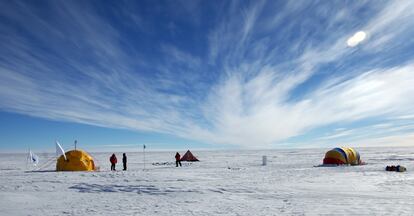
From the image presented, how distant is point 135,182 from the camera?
1844 centimetres

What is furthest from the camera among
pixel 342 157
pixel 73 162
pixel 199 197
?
pixel 342 157

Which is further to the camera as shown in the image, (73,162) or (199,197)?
(73,162)

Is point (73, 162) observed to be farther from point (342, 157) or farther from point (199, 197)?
point (342, 157)

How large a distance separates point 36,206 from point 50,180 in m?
7.00

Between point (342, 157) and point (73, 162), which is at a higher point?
point (73, 162)

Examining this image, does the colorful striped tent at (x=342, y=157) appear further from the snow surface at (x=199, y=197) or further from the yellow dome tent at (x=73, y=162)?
the yellow dome tent at (x=73, y=162)

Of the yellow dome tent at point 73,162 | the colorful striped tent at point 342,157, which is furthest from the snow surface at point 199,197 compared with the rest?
the colorful striped tent at point 342,157

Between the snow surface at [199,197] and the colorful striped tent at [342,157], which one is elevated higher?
the colorful striped tent at [342,157]

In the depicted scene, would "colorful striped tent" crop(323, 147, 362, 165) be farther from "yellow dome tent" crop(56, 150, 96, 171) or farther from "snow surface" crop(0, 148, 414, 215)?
"yellow dome tent" crop(56, 150, 96, 171)

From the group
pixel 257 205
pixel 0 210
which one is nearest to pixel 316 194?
pixel 257 205

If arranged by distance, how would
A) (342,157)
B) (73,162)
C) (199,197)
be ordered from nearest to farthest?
1. (199,197)
2. (73,162)
3. (342,157)

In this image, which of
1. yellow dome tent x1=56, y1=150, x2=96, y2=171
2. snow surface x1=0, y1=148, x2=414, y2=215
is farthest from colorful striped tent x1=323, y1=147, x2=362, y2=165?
yellow dome tent x1=56, y1=150, x2=96, y2=171

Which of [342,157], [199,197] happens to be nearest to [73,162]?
[199,197]

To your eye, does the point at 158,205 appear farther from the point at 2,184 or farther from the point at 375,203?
the point at 2,184
